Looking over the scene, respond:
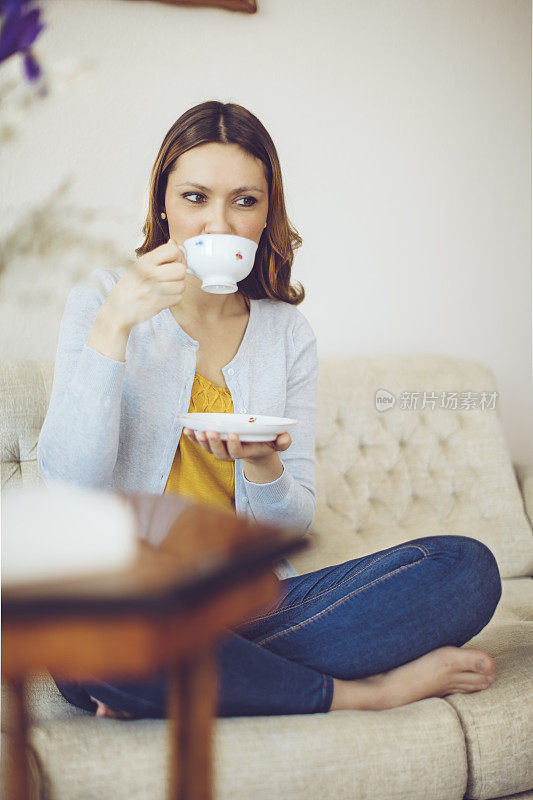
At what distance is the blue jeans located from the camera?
1.02m

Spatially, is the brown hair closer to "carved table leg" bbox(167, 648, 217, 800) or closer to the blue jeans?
the blue jeans

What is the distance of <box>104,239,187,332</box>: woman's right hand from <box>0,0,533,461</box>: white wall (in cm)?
64

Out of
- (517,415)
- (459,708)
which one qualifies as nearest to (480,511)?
(517,415)

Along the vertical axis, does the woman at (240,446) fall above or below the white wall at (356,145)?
below

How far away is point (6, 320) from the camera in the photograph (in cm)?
174

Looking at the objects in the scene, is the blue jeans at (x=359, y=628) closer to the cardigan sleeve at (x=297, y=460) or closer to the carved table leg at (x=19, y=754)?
the cardigan sleeve at (x=297, y=460)

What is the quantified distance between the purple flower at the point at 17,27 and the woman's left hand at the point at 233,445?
57 cm

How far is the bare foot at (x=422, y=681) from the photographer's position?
1.11 m

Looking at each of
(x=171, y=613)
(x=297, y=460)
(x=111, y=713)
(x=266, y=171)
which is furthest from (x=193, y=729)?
(x=266, y=171)

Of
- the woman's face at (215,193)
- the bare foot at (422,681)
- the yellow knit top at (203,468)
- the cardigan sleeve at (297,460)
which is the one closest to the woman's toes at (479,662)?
the bare foot at (422,681)

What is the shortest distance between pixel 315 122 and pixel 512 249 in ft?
2.83

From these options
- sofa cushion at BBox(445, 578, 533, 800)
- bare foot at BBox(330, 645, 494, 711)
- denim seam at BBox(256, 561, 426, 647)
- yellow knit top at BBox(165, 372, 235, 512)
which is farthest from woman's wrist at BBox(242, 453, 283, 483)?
sofa cushion at BBox(445, 578, 533, 800)

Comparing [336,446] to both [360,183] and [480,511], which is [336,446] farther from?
[360,183]

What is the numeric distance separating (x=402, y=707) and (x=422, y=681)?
2.0 inches
